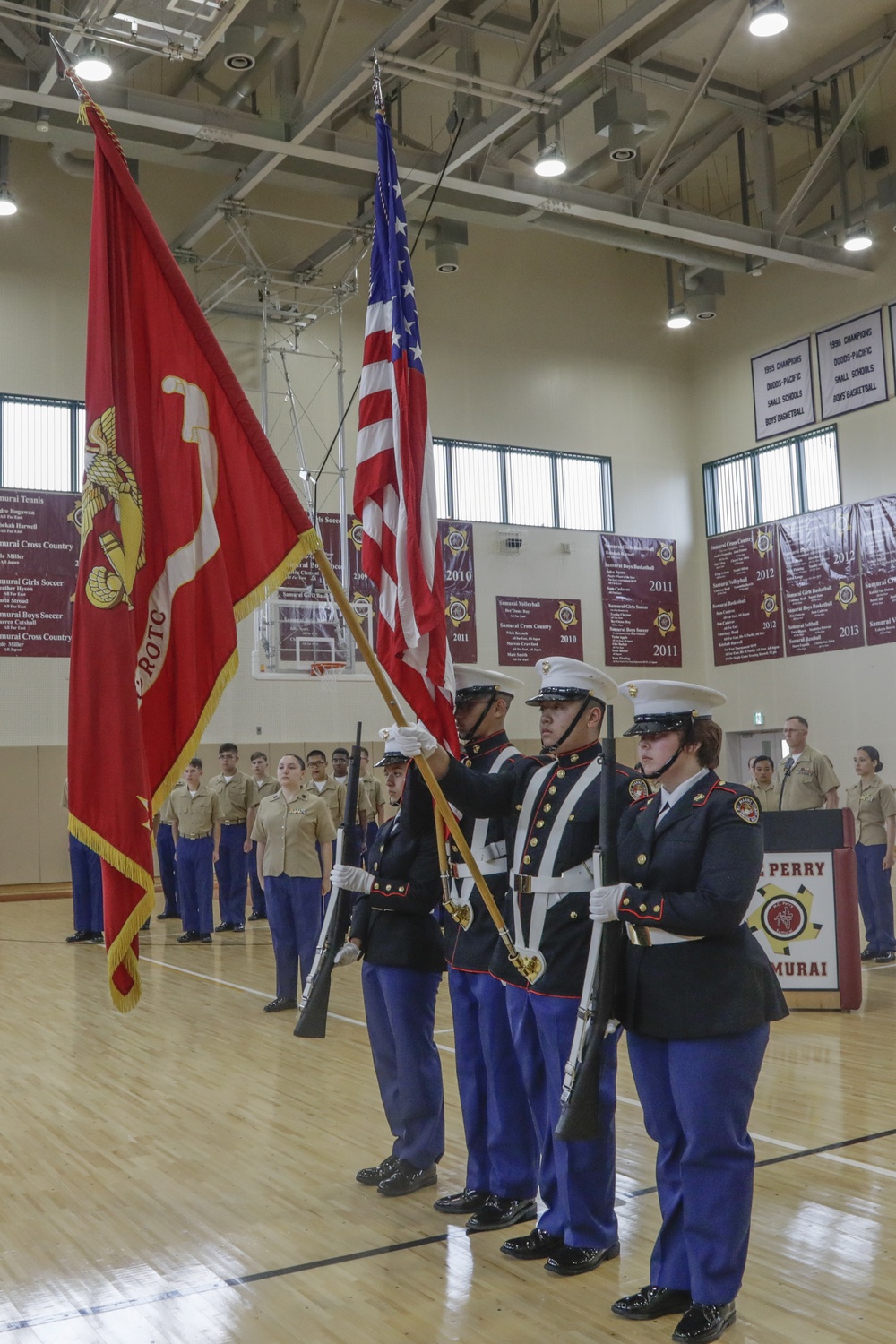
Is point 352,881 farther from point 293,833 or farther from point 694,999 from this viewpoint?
point 293,833

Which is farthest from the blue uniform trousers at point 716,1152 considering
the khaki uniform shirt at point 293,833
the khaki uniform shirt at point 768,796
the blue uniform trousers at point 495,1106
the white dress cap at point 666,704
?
the khaki uniform shirt at point 768,796

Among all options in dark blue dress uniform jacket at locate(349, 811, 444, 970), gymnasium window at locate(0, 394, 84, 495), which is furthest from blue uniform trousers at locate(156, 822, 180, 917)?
dark blue dress uniform jacket at locate(349, 811, 444, 970)

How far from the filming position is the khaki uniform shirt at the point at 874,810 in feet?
31.3

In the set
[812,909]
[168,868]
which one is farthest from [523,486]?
[812,909]

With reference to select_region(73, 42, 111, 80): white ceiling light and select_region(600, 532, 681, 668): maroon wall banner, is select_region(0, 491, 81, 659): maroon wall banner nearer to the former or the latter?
select_region(73, 42, 111, 80): white ceiling light

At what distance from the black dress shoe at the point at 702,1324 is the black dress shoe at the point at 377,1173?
1551mm

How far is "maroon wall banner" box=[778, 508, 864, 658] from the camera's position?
17.3m

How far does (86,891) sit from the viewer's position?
1113cm

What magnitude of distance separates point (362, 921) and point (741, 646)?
51.4 ft

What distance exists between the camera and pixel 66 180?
15.9 meters

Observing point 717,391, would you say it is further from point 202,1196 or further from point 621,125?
point 202,1196

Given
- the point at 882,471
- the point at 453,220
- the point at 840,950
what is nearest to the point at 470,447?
the point at 453,220

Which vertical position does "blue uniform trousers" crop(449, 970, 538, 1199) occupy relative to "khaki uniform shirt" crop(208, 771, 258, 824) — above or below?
below

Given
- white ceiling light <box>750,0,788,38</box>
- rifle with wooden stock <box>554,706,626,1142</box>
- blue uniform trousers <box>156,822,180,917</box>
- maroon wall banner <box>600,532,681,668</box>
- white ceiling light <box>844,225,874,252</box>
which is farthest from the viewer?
maroon wall banner <box>600,532,681,668</box>
